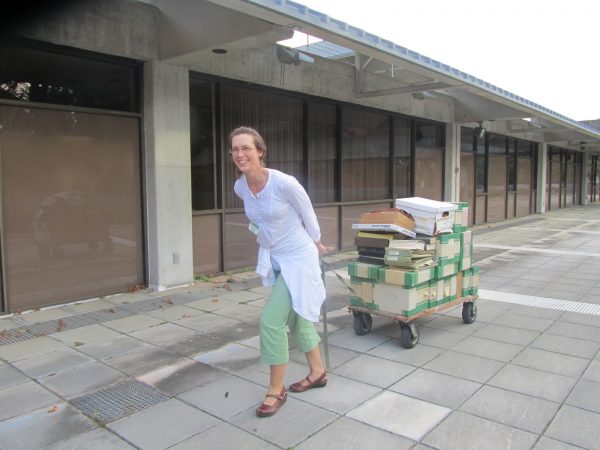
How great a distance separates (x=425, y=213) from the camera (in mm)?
4641

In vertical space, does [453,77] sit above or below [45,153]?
above

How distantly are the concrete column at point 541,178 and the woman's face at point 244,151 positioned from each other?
20.0 m

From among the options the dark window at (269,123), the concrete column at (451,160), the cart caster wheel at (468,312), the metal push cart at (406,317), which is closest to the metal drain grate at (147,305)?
the dark window at (269,123)

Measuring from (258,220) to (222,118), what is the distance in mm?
4765

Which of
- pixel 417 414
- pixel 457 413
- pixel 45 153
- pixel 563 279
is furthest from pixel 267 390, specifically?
pixel 563 279

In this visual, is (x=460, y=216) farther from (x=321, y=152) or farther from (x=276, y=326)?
(x=321, y=152)

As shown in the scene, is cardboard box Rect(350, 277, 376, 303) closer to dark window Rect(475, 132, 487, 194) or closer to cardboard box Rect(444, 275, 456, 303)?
cardboard box Rect(444, 275, 456, 303)

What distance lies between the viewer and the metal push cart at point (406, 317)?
440cm

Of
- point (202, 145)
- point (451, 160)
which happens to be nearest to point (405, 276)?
point (202, 145)

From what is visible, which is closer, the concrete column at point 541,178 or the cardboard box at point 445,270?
the cardboard box at point 445,270

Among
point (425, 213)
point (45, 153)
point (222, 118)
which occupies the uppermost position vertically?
point (222, 118)

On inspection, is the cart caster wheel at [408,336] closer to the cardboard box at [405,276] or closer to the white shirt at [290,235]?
the cardboard box at [405,276]

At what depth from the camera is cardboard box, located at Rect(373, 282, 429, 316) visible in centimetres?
435

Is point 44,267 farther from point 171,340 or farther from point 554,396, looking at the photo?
point 554,396
